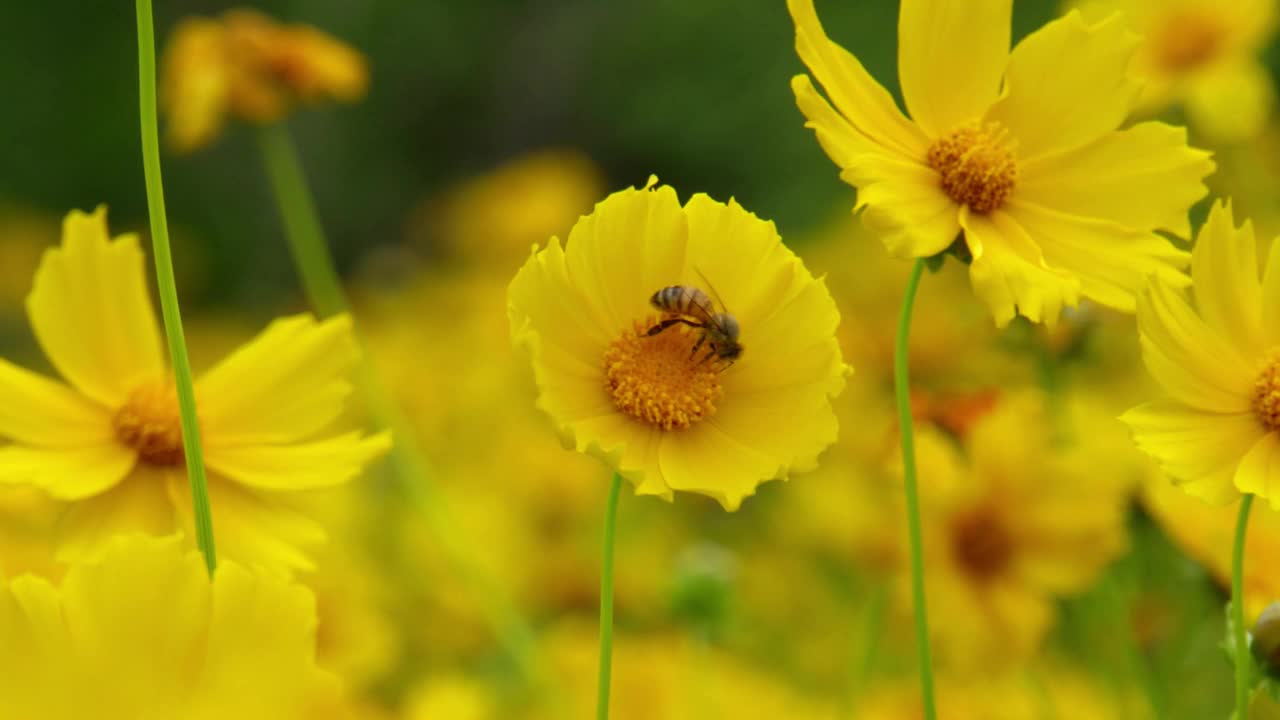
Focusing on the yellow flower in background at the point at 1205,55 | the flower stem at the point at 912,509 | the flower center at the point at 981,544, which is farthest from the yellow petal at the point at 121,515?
the yellow flower in background at the point at 1205,55

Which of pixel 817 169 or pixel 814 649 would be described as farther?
pixel 817 169

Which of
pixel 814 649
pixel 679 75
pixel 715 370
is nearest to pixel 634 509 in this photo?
pixel 814 649

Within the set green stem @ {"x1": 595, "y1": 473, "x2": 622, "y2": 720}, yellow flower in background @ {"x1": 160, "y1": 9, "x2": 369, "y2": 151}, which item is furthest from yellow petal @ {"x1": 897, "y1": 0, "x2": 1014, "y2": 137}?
yellow flower in background @ {"x1": 160, "y1": 9, "x2": 369, "y2": 151}

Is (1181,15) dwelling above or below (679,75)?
below

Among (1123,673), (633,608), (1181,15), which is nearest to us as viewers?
(1123,673)

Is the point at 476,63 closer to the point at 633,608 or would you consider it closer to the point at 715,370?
the point at 633,608

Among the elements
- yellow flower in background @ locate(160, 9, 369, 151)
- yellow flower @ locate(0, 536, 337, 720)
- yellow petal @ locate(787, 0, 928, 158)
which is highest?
yellow flower in background @ locate(160, 9, 369, 151)

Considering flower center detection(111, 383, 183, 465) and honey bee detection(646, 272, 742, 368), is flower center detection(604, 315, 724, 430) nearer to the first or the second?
honey bee detection(646, 272, 742, 368)
